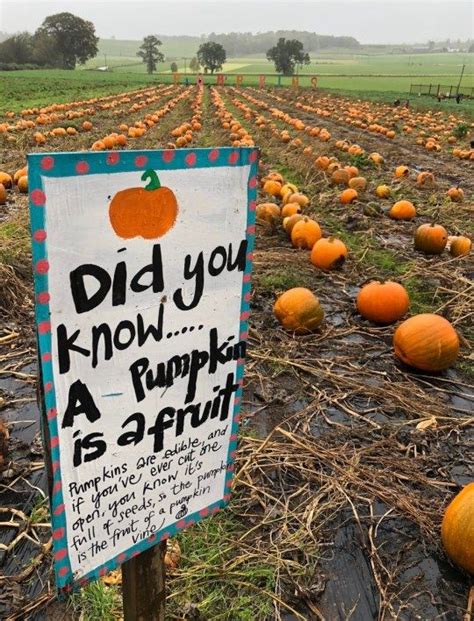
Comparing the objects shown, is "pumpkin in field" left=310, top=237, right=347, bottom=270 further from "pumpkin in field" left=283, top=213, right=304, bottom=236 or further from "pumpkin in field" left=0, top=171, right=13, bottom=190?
"pumpkin in field" left=0, top=171, right=13, bottom=190

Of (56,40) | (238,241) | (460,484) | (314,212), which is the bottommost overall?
(460,484)

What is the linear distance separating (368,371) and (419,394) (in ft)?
1.68

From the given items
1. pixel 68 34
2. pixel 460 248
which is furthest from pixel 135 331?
pixel 68 34

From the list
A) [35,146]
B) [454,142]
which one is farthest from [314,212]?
[454,142]

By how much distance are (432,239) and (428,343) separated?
3452 millimetres

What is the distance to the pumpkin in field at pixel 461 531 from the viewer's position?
8.96ft

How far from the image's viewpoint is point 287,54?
9894 centimetres

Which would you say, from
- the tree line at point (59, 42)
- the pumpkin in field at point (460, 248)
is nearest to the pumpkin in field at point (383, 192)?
the pumpkin in field at point (460, 248)

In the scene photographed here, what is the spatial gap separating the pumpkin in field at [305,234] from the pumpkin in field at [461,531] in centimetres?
504

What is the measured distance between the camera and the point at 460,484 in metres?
3.48

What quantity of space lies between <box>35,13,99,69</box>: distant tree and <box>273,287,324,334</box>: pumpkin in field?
4655 inches

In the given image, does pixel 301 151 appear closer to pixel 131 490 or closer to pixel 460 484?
pixel 460 484

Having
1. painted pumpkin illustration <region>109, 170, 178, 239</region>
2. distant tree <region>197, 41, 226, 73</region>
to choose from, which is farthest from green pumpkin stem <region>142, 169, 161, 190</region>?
distant tree <region>197, 41, 226, 73</region>

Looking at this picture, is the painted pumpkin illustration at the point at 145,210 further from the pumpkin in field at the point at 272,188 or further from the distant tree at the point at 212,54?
the distant tree at the point at 212,54
